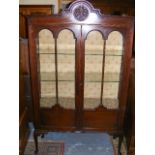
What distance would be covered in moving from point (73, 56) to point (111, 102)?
51 centimetres

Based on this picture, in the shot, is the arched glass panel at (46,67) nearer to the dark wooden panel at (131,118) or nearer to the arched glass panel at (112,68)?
the arched glass panel at (112,68)

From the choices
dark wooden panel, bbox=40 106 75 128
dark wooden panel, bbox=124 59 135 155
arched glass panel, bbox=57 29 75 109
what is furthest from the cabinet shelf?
dark wooden panel, bbox=40 106 75 128

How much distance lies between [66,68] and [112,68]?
0.37 meters

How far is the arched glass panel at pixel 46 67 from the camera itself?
1.67 metres

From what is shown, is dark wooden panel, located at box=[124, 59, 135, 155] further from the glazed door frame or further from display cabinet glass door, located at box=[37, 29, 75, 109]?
display cabinet glass door, located at box=[37, 29, 75, 109]

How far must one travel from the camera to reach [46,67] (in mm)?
1752

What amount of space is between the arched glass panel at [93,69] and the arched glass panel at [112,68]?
2.0 inches

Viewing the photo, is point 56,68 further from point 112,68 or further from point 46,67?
point 112,68

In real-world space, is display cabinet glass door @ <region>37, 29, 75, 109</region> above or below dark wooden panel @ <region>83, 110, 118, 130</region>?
above

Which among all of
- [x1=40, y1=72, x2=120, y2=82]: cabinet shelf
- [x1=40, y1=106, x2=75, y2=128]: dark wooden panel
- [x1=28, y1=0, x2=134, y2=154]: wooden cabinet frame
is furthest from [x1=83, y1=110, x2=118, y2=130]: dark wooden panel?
[x1=40, y1=72, x2=120, y2=82]: cabinet shelf

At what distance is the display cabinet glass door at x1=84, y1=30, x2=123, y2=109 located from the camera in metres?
1.67

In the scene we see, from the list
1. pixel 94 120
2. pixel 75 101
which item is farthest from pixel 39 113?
pixel 94 120

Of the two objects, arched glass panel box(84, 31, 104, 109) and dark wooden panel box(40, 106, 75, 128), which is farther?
dark wooden panel box(40, 106, 75, 128)
